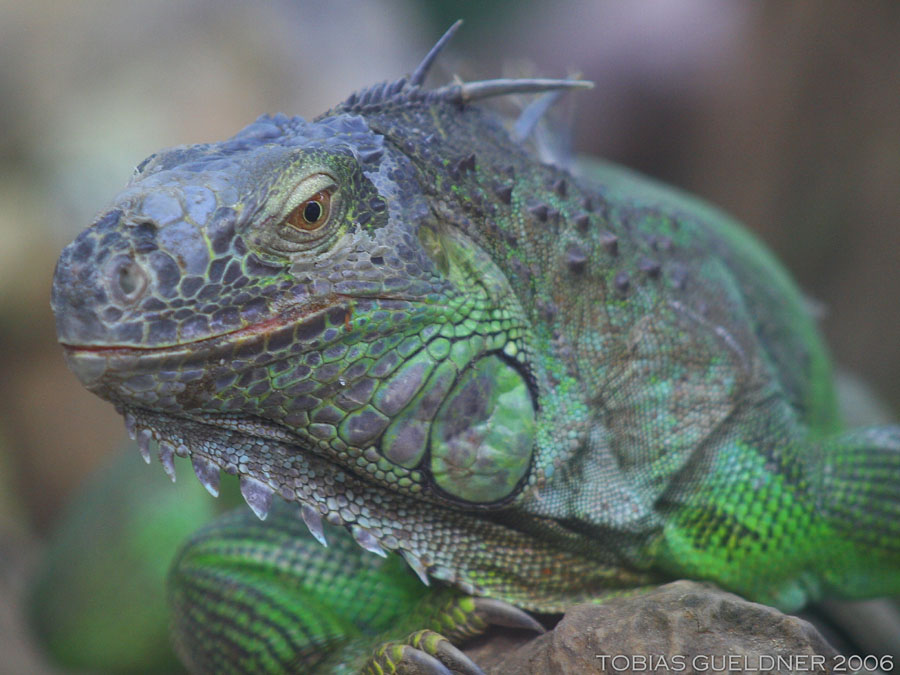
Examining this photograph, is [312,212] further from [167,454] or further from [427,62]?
[427,62]

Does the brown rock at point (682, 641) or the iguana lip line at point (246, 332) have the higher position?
the iguana lip line at point (246, 332)

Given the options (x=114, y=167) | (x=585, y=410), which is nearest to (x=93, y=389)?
(x=585, y=410)

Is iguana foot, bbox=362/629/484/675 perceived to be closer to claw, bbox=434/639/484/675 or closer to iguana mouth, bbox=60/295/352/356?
claw, bbox=434/639/484/675

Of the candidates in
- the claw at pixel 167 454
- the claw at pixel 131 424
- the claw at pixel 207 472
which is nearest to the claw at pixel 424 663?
the claw at pixel 207 472

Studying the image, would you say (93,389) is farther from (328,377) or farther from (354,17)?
(354,17)

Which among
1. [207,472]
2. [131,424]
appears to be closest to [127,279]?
[131,424]

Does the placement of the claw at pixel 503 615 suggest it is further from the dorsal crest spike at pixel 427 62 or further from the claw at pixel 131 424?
the dorsal crest spike at pixel 427 62
